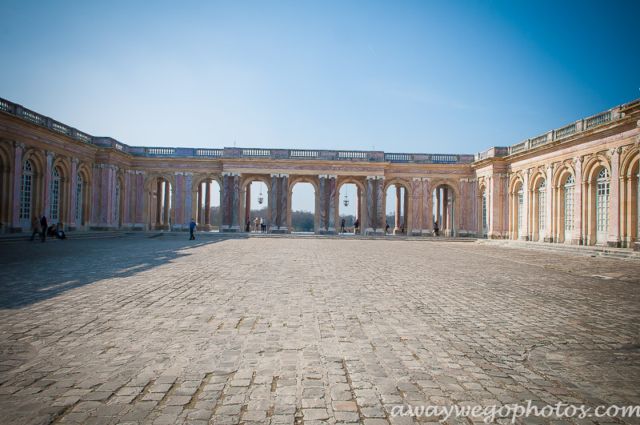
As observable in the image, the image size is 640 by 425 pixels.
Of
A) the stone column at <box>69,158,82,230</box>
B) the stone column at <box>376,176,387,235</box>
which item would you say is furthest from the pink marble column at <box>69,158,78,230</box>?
the stone column at <box>376,176,387,235</box>

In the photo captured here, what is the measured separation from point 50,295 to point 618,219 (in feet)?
74.6

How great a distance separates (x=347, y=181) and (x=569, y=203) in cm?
1772

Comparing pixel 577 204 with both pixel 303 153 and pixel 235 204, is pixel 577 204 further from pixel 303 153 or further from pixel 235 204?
pixel 235 204

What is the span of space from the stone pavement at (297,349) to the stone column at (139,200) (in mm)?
28175

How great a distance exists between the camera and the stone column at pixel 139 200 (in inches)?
1324

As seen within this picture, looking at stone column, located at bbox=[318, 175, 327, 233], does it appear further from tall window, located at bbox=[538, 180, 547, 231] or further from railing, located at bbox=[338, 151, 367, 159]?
tall window, located at bbox=[538, 180, 547, 231]

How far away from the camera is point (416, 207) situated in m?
33.9

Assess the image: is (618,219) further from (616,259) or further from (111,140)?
(111,140)

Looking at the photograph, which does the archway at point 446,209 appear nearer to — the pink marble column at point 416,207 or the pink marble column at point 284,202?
the pink marble column at point 416,207

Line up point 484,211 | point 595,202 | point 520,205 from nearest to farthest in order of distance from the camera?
point 595,202
point 520,205
point 484,211

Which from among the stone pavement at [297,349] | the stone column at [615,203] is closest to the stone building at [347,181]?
the stone column at [615,203]

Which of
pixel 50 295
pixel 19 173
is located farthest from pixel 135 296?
pixel 19 173

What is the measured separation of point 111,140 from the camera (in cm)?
2972

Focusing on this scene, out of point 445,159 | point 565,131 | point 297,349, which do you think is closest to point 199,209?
point 445,159
